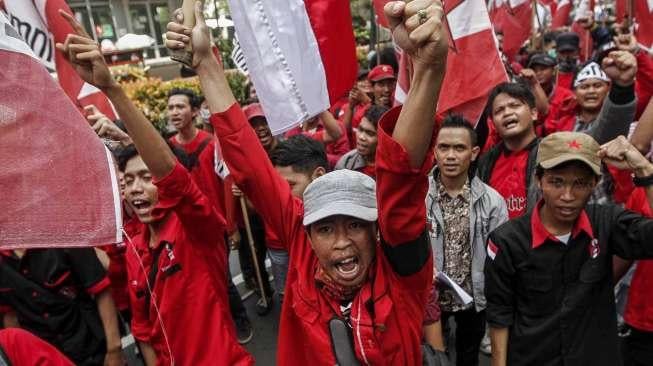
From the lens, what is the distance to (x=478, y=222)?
3.05m

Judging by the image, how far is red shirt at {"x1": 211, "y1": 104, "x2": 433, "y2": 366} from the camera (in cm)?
137

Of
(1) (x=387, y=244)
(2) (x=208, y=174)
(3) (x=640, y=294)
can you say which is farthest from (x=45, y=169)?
(2) (x=208, y=174)

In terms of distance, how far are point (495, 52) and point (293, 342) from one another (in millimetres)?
2103

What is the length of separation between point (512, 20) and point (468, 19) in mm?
2873

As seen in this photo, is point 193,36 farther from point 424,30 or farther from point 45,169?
point 424,30

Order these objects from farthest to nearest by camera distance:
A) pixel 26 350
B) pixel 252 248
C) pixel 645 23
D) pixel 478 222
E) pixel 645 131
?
pixel 252 248, pixel 645 23, pixel 478 222, pixel 645 131, pixel 26 350

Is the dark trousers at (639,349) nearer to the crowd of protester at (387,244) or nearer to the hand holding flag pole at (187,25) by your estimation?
the crowd of protester at (387,244)

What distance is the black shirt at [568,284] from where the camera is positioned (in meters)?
2.17

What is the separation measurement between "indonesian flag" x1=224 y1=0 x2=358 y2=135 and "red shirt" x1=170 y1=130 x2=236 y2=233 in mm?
2068

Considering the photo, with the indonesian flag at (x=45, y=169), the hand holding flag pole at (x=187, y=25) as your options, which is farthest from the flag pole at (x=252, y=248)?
the indonesian flag at (x=45, y=169)

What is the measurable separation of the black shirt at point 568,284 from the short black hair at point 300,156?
3.33 ft

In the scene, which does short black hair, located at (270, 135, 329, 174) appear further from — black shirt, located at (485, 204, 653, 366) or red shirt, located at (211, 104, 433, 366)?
black shirt, located at (485, 204, 653, 366)

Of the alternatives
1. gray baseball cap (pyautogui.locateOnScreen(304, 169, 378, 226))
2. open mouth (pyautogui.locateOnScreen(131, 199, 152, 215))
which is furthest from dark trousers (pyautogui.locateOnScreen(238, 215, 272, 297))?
gray baseball cap (pyautogui.locateOnScreen(304, 169, 378, 226))

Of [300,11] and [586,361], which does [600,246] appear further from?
[300,11]
